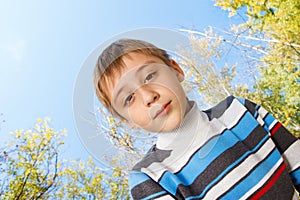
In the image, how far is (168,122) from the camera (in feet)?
1.57

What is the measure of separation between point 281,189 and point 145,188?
204mm

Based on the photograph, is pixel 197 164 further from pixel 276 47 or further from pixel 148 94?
pixel 276 47

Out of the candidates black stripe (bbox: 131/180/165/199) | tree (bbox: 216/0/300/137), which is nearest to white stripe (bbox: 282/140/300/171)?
black stripe (bbox: 131/180/165/199)

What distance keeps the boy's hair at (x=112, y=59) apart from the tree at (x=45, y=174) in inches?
75.3

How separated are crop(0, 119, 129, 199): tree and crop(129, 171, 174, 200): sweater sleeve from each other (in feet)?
5.95

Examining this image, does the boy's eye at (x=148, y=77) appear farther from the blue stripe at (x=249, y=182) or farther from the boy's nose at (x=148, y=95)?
the blue stripe at (x=249, y=182)

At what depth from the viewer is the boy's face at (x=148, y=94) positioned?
0.45 m

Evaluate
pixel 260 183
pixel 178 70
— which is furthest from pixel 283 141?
pixel 178 70

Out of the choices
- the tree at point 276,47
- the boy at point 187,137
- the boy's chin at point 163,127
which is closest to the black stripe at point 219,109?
the boy at point 187,137

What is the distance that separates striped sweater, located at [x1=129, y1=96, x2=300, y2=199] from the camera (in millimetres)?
521

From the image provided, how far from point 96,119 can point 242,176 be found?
0.23 metres

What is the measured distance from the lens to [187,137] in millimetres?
515

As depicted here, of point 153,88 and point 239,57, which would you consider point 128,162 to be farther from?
point 239,57

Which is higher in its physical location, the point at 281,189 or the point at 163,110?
the point at 163,110
